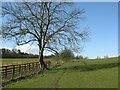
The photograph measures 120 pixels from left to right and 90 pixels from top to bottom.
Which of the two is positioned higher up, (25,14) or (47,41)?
(25,14)

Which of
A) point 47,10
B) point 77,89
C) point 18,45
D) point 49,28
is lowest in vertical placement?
point 77,89

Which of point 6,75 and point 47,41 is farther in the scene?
point 47,41

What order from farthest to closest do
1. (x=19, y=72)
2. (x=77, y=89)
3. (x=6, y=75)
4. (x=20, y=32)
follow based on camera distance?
(x=20, y=32) < (x=19, y=72) < (x=6, y=75) < (x=77, y=89)

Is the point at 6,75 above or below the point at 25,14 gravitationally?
below

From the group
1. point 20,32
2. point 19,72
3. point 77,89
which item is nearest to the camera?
point 77,89

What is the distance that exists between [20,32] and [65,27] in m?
6.78

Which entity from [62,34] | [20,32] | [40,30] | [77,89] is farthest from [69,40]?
[77,89]

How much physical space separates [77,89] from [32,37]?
1061 inches

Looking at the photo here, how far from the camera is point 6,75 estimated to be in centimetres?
2361

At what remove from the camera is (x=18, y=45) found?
40625mm

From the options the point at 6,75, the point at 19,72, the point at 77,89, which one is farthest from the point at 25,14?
the point at 77,89

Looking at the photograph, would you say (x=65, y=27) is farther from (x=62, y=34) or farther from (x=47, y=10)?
(x=47, y=10)

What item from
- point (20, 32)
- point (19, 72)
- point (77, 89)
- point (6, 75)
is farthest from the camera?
point (20, 32)

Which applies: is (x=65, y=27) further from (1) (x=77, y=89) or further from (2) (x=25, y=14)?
(1) (x=77, y=89)
